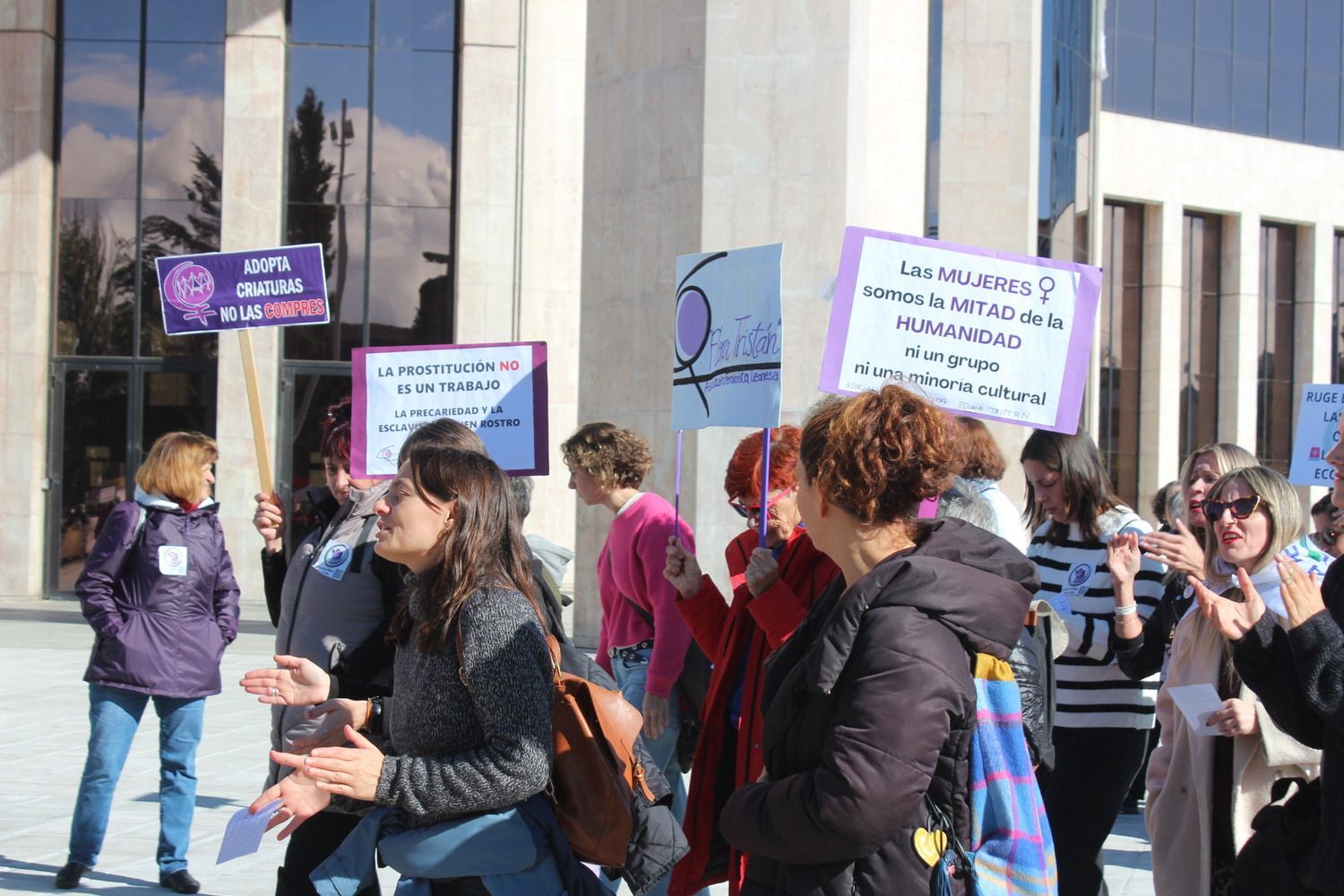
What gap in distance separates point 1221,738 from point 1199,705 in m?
0.16

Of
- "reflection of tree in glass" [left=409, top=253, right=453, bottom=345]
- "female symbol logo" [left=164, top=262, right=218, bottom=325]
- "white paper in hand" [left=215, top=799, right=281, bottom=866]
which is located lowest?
"white paper in hand" [left=215, top=799, right=281, bottom=866]

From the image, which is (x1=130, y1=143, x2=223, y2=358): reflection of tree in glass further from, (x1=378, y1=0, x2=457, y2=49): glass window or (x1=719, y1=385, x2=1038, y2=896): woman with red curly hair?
(x1=719, y1=385, x2=1038, y2=896): woman with red curly hair

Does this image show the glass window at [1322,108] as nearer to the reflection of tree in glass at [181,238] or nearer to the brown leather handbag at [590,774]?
the reflection of tree in glass at [181,238]

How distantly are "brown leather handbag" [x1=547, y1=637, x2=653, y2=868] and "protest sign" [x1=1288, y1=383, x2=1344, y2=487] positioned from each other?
727 cm

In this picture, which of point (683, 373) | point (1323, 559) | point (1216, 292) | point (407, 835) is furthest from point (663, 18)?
point (1216, 292)

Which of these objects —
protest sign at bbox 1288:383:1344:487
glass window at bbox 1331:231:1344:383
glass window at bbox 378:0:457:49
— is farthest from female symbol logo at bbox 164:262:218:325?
glass window at bbox 1331:231:1344:383

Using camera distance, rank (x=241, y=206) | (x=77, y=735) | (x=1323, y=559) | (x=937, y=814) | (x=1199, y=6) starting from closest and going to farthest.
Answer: (x=937, y=814), (x=1323, y=559), (x=77, y=735), (x=241, y=206), (x=1199, y=6)

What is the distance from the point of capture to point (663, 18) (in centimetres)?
1153

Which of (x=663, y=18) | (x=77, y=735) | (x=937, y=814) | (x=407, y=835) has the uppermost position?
(x=663, y=18)

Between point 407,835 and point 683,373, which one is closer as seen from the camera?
point 407,835

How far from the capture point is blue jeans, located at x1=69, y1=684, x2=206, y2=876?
5.86 meters

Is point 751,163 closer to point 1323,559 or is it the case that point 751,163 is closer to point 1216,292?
point 1323,559

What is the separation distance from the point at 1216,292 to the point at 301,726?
37.6 metres

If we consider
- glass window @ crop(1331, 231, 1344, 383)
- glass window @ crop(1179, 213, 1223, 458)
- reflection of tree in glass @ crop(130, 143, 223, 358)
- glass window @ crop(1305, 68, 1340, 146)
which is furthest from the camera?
glass window @ crop(1331, 231, 1344, 383)
